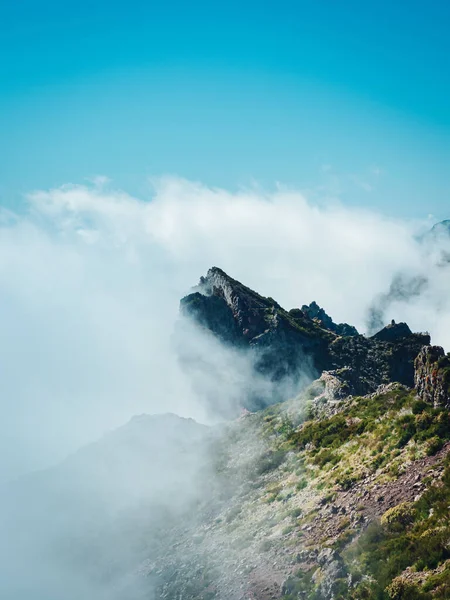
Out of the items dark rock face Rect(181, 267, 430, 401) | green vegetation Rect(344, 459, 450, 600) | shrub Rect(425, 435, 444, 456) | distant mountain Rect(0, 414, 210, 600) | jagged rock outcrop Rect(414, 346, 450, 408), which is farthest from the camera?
dark rock face Rect(181, 267, 430, 401)

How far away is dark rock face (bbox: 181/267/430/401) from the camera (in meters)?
150

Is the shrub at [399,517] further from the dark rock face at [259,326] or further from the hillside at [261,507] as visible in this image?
the dark rock face at [259,326]

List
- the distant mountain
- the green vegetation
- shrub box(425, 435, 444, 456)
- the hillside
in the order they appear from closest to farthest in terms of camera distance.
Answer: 1. the green vegetation
2. the hillside
3. shrub box(425, 435, 444, 456)
4. the distant mountain

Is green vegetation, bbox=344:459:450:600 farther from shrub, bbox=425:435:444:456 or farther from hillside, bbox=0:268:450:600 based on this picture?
shrub, bbox=425:435:444:456

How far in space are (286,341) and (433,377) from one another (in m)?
118

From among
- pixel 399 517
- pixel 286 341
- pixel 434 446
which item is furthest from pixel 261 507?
pixel 286 341

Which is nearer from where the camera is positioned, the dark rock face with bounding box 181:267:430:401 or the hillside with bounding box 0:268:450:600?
the hillside with bounding box 0:268:450:600

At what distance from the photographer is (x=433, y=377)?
144ft

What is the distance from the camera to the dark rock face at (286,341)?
494 feet

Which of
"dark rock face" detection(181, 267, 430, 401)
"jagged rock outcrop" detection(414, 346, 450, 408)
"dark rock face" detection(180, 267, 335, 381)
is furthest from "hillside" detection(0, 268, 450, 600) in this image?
"dark rock face" detection(180, 267, 335, 381)

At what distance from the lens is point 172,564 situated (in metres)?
48.7

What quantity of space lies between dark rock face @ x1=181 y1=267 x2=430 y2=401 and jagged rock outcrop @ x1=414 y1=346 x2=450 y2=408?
87856 mm

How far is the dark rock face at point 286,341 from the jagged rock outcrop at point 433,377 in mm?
87856

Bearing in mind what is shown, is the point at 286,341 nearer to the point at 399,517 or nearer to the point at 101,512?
the point at 101,512
